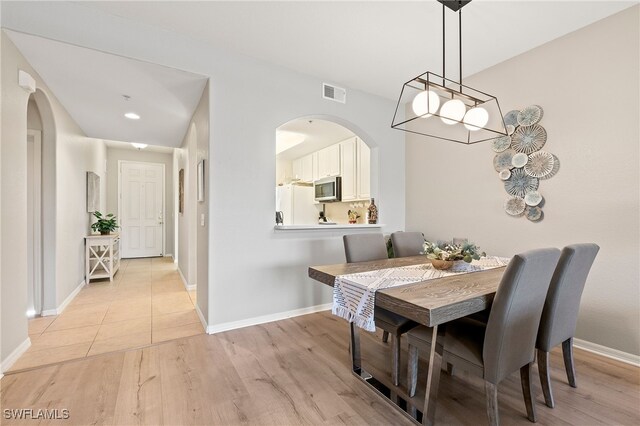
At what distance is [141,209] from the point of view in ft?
22.9

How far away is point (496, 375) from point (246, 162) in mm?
2482

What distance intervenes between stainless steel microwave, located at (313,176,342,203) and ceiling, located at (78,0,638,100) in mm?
2054

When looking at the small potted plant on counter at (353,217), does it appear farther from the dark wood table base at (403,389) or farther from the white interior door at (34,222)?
the white interior door at (34,222)

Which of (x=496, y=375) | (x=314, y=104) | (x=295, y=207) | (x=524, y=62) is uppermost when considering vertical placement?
(x=524, y=62)

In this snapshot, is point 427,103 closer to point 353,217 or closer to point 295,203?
point 353,217

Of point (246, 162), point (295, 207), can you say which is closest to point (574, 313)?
point (246, 162)

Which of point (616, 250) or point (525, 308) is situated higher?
point (616, 250)

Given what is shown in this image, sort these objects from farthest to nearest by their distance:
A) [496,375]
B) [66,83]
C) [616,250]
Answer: [66,83] < [616,250] < [496,375]

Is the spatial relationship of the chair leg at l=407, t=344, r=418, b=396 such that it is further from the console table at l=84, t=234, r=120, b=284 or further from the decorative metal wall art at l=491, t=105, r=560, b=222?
the console table at l=84, t=234, r=120, b=284

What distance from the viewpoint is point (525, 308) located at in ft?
4.52

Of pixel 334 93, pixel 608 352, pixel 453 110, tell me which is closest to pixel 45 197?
pixel 334 93

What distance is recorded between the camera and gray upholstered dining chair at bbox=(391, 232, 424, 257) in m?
2.83

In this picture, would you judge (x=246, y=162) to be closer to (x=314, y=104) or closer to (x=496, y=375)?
(x=314, y=104)

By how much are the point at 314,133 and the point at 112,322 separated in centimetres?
356
